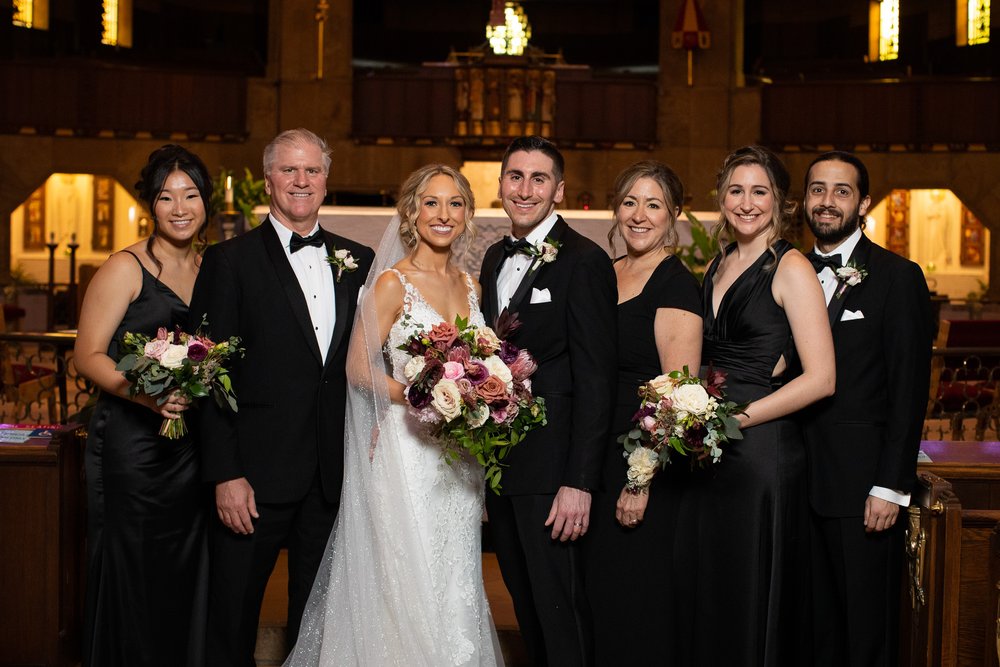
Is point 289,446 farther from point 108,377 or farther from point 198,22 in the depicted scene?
point 198,22

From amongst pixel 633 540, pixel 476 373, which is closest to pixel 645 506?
pixel 633 540

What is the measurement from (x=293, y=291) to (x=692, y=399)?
4.50ft

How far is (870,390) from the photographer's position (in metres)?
3.67

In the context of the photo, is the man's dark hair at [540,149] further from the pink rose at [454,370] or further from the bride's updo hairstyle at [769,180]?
the pink rose at [454,370]

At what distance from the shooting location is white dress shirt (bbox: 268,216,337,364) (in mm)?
3738

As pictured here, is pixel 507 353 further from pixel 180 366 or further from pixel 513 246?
pixel 180 366

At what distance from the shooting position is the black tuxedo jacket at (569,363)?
347 cm

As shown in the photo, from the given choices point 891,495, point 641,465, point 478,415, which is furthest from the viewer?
point 891,495

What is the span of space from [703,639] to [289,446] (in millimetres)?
1481

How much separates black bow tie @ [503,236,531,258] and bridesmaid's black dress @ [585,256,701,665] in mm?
411

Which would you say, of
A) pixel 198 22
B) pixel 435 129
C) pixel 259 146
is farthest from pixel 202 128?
pixel 198 22

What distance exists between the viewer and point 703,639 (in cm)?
355

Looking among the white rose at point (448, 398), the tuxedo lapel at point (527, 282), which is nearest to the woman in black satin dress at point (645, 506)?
the tuxedo lapel at point (527, 282)

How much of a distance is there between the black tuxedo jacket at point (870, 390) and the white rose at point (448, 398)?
1.24 metres
